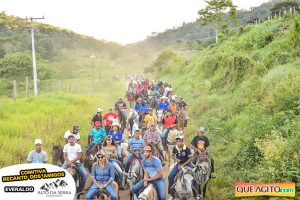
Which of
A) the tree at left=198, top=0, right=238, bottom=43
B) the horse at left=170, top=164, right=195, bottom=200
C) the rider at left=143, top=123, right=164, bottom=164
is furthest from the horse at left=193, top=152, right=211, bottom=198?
the tree at left=198, top=0, right=238, bottom=43

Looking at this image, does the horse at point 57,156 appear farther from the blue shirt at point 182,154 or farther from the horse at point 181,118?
the horse at point 181,118

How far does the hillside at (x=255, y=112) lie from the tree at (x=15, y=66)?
32.2 m

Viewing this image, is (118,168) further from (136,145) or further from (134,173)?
(136,145)

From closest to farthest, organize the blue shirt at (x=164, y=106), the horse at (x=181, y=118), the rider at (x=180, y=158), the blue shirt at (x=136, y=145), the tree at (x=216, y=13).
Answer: the rider at (x=180, y=158) < the blue shirt at (x=136, y=145) < the horse at (x=181, y=118) < the blue shirt at (x=164, y=106) < the tree at (x=216, y=13)

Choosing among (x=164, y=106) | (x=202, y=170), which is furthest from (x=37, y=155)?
(x=164, y=106)

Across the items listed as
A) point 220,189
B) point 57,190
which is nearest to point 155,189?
point 220,189

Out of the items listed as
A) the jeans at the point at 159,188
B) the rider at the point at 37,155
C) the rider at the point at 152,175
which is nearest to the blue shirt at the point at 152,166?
the rider at the point at 152,175

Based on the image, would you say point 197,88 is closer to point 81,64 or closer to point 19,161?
point 19,161

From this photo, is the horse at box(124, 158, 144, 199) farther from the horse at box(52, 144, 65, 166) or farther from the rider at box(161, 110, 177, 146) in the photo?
the rider at box(161, 110, 177, 146)

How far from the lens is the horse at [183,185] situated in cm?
951

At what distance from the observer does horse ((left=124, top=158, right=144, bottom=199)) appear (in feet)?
34.4

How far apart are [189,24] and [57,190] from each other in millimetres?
119634

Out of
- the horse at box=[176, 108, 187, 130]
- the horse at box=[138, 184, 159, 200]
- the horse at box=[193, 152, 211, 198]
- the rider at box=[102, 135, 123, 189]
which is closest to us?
the horse at box=[138, 184, 159, 200]

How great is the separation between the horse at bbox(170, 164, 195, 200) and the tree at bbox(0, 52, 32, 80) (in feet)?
154
